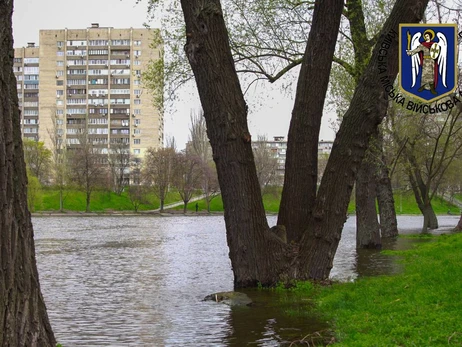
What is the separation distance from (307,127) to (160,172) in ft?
258

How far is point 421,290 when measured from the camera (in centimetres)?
932

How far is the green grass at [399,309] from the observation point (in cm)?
656

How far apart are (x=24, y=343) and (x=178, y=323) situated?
4.87 m

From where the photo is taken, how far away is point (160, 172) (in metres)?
89.0

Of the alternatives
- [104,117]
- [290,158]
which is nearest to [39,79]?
[104,117]

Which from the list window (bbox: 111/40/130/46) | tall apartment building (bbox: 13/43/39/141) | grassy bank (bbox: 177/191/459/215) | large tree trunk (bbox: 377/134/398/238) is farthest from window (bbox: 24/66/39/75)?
large tree trunk (bbox: 377/134/398/238)

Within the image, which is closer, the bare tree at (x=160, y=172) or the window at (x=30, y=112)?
the bare tree at (x=160, y=172)

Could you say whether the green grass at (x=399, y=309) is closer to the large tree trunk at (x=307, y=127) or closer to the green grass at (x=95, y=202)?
the large tree trunk at (x=307, y=127)

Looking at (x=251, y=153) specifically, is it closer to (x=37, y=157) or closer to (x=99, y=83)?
(x=37, y=157)

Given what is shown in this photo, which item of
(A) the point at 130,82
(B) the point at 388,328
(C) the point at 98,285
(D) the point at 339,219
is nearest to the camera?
(B) the point at 388,328

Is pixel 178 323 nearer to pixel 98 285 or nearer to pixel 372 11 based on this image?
pixel 98 285

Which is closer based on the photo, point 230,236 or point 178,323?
point 178,323

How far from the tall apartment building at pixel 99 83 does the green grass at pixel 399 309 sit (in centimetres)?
12092

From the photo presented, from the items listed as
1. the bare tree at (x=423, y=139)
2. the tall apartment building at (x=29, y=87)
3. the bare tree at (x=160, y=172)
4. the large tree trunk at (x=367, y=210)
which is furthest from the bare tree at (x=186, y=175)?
the large tree trunk at (x=367, y=210)
